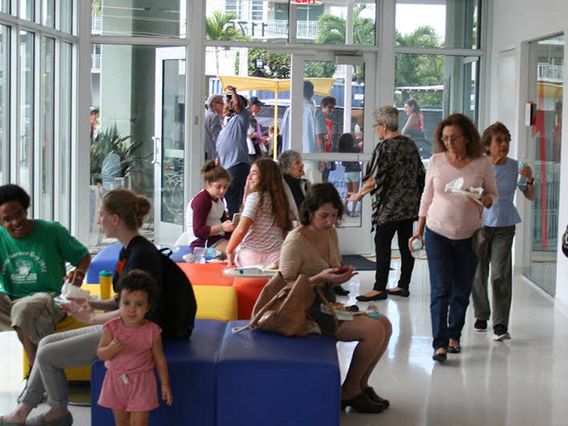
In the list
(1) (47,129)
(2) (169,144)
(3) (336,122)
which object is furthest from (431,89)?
(1) (47,129)

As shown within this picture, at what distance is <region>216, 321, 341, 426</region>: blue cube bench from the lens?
4.61 metres

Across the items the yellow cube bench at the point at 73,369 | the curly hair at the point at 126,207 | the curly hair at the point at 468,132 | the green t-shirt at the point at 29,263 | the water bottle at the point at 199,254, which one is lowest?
the yellow cube bench at the point at 73,369

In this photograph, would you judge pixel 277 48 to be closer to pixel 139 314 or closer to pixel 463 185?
pixel 463 185

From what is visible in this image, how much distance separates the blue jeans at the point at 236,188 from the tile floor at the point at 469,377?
2.99 m

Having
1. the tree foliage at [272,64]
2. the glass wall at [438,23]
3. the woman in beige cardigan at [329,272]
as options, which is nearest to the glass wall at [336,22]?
the glass wall at [438,23]

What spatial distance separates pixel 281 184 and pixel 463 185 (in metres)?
1.30

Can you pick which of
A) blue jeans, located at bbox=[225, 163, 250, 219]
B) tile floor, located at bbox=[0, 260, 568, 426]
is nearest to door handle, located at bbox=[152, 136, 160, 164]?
blue jeans, located at bbox=[225, 163, 250, 219]

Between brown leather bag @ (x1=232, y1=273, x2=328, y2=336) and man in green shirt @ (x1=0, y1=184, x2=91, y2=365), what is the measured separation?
1025 millimetres

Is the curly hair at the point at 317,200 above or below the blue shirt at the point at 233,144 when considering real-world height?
below

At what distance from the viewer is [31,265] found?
18.4ft

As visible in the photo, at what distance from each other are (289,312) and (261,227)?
2134 millimetres

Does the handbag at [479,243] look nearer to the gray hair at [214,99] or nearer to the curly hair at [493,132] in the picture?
the curly hair at [493,132]

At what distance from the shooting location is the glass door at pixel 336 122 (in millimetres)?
11453

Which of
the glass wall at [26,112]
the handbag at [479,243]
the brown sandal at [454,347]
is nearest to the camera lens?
the handbag at [479,243]
